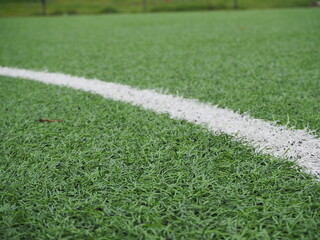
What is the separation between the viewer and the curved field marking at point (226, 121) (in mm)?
1119

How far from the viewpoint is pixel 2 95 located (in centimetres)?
187

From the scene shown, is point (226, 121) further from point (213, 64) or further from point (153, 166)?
point (213, 64)

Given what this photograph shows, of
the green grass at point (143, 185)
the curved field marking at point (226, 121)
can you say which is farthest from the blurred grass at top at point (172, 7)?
the green grass at point (143, 185)

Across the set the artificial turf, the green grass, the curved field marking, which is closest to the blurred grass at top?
the artificial turf

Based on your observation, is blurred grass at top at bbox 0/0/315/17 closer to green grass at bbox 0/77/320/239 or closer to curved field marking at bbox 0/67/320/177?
curved field marking at bbox 0/67/320/177

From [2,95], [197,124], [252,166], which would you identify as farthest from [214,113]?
[2,95]

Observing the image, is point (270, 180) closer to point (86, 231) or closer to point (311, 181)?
point (311, 181)

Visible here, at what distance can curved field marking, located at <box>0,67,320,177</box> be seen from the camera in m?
1.12

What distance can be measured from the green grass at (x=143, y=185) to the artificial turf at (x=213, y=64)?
1.53 ft

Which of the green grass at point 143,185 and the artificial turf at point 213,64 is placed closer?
the green grass at point 143,185

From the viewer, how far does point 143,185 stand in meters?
0.96

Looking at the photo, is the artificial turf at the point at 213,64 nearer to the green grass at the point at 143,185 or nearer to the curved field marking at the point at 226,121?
the curved field marking at the point at 226,121

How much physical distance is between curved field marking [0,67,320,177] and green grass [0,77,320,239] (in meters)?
0.07

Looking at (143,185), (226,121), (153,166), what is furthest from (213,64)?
(143,185)
